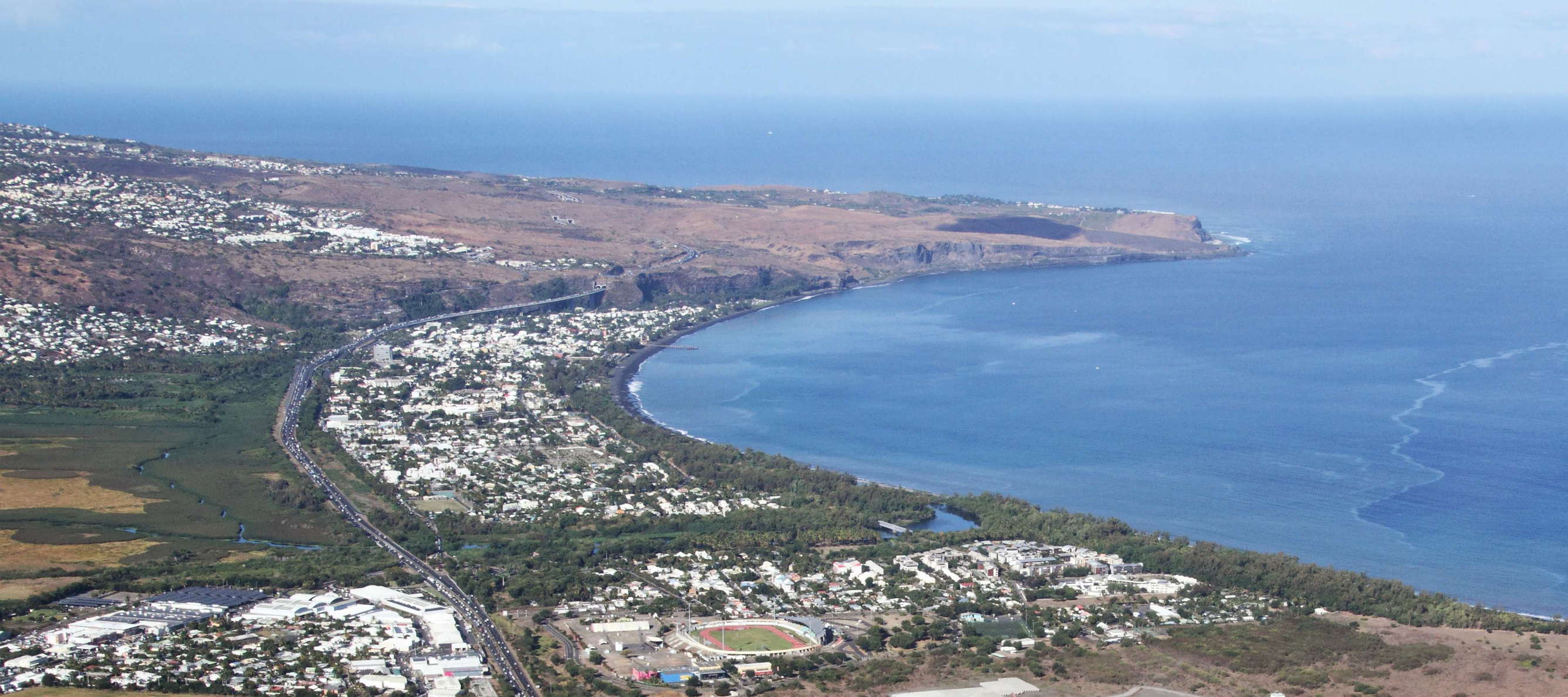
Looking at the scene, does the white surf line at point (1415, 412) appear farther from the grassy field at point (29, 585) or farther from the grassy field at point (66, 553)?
the grassy field at point (29, 585)

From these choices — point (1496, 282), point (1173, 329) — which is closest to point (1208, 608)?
point (1173, 329)

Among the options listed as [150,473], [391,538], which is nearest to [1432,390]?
[391,538]

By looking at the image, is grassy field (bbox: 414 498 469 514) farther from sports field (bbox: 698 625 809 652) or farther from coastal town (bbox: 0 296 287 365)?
coastal town (bbox: 0 296 287 365)

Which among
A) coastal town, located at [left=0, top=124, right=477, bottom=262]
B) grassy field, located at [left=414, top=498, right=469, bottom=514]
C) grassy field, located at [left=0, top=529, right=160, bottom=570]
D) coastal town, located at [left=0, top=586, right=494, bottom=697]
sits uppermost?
Answer: coastal town, located at [left=0, top=124, right=477, bottom=262]

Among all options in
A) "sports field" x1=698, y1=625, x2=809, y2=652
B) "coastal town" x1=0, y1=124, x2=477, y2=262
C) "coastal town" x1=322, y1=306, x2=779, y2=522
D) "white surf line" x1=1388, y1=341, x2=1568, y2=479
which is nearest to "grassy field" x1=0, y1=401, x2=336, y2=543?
"coastal town" x1=322, y1=306, x2=779, y2=522

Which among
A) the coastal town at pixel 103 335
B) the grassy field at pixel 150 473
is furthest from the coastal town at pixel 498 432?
the coastal town at pixel 103 335
